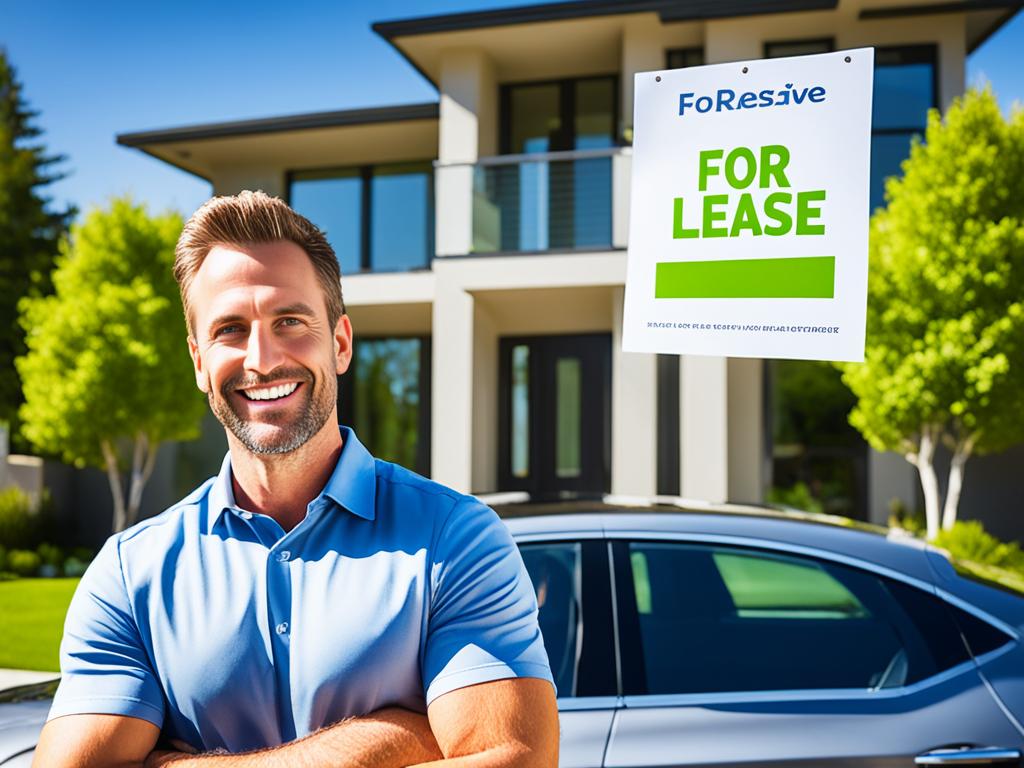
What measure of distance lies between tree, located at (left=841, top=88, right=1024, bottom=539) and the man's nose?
986cm

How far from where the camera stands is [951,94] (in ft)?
45.1

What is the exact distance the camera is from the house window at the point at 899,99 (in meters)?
13.7

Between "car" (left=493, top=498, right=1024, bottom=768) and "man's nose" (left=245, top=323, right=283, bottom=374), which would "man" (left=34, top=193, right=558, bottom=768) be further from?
"car" (left=493, top=498, right=1024, bottom=768)

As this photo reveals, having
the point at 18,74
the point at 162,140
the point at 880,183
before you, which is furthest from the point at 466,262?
the point at 18,74

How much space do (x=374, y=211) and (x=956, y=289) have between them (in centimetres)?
979

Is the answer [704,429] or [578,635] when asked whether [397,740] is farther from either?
[704,429]

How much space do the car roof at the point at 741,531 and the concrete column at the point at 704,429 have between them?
9.71 meters

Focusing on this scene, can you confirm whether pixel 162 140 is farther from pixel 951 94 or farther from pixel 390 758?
pixel 390 758

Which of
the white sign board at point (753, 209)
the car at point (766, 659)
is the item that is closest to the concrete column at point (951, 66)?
the car at point (766, 659)

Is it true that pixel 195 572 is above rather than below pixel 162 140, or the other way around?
below

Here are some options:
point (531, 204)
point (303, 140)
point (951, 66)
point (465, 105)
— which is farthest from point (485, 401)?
point (951, 66)

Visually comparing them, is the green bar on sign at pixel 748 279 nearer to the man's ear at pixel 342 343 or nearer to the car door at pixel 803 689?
the man's ear at pixel 342 343

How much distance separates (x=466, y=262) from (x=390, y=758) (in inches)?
493

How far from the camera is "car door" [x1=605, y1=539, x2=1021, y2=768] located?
2.72 m
